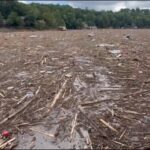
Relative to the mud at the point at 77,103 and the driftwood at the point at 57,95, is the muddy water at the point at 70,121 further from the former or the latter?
the driftwood at the point at 57,95

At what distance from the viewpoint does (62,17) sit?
64250mm

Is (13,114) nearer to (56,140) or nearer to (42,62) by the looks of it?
(56,140)

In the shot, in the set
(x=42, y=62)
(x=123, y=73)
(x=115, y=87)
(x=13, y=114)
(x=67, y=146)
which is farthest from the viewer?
(x=42, y=62)

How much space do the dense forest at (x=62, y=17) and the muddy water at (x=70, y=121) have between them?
44.0 m

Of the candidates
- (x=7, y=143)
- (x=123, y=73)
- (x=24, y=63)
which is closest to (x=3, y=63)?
(x=24, y=63)

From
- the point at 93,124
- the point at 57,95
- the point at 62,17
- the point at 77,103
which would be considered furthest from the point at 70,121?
the point at 62,17

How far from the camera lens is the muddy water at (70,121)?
15.4 ft

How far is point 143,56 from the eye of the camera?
34.7 feet

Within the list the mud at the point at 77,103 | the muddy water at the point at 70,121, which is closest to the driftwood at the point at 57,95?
the mud at the point at 77,103

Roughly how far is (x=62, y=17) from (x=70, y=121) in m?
59.9

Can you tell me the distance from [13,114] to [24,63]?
158 inches

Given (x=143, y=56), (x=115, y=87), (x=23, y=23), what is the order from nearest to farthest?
(x=115, y=87) → (x=143, y=56) → (x=23, y=23)

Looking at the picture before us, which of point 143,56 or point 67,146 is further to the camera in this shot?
point 143,56

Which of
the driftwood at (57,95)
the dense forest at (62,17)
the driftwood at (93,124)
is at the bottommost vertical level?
the dense forest at (62,17)
